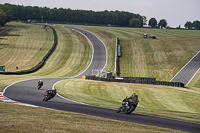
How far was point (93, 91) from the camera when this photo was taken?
37.0 metres

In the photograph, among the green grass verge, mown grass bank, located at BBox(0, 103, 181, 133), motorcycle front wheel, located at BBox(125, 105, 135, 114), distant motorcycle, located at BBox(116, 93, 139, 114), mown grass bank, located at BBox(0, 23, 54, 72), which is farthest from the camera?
mown grass bank, located at BBox(0, 23, 54, 72)

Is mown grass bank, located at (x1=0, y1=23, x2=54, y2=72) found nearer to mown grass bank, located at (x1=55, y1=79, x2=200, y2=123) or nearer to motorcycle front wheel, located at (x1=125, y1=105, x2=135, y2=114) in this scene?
mown grass bank, located at (x1=55, y1=79, x2=200, y2=123)

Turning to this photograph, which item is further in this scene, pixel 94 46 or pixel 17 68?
pixel 94 46

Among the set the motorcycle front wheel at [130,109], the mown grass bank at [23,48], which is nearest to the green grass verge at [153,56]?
the mown grass bank at [23,48]

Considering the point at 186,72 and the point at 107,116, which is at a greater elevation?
the point at 107,116

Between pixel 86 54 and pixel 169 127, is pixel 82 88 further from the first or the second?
pixel 86 54

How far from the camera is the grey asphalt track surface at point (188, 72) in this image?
56.4 meters

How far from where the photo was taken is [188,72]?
6134 cm

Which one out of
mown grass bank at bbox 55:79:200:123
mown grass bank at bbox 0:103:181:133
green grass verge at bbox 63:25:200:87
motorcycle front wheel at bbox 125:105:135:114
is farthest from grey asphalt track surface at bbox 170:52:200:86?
mown grass bank at bbox 0:103:181:133

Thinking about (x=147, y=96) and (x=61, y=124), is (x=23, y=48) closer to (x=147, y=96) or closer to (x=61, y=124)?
(x=147, y=96)

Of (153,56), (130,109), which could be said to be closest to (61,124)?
(130,109)

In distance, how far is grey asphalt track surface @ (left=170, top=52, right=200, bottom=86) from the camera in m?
56.4

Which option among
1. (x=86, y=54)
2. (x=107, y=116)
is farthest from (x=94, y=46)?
(x=107, y=116)

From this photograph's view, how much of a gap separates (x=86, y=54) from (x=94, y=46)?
10079 mm
